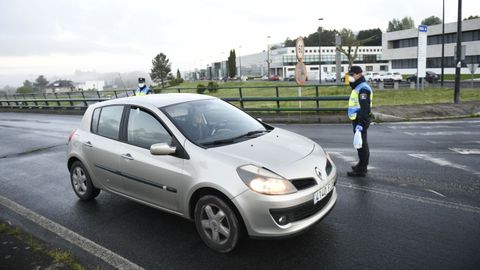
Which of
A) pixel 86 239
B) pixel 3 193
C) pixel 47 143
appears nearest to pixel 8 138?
pixel 47 143

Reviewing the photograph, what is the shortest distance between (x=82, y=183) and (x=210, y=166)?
285 cm

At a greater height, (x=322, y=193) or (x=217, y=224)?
(x=322, y=193)

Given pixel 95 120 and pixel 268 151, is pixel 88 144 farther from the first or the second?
pixel 268 151

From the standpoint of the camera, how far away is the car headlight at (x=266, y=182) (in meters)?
3.59

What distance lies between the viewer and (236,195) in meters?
3.61

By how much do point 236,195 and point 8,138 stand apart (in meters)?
13.0

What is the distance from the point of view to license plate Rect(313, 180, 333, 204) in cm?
376

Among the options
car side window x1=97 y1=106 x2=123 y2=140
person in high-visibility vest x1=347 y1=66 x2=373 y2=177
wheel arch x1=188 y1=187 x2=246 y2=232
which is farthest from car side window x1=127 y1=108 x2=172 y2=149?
person in high-visibility vest x1=347 y1=66 x2=373 y2=177

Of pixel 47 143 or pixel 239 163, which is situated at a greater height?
pixel 239 163

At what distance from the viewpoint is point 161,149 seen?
13.3 feet

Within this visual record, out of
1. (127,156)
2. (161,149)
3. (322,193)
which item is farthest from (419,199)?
(127,156)

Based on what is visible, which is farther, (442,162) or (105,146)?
(442,162)

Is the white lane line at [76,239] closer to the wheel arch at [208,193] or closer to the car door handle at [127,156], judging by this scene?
the wheel arch at [208,193]

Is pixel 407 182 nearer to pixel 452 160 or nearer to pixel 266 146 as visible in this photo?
pixel 452 160
